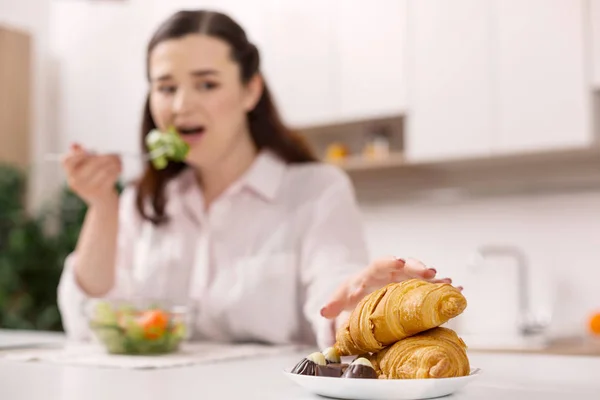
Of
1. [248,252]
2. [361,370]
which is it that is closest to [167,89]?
[248,252]

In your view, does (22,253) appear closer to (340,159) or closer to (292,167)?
(340,159)

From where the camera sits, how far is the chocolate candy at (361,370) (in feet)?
2.43

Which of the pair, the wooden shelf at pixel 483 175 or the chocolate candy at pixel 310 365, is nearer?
the chocolate candy at pixel 310 365

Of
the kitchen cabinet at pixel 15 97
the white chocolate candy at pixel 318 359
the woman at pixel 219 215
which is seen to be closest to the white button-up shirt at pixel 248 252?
the woman at pixel 219 215

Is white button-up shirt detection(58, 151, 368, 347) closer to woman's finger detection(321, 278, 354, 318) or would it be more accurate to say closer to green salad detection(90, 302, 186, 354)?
green salad detection(90, 302, 186, 354)

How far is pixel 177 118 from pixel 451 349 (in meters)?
1.01

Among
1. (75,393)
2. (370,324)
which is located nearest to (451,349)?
(370,324)

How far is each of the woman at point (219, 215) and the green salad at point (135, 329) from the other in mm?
313

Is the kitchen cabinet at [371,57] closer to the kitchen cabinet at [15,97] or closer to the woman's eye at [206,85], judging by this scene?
the woman's eye at [206,85]

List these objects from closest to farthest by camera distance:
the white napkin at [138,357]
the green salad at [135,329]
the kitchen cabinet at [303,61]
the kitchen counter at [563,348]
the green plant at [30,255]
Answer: the white napkin at [138,357]
the green salad at [135,329]
the kitchen counter at [563,348]
the kitchen cabinet at [303,61]
the green plant at [30,255]

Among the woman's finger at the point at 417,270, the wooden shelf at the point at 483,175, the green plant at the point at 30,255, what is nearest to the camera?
the woman's finger at the point at 417,270

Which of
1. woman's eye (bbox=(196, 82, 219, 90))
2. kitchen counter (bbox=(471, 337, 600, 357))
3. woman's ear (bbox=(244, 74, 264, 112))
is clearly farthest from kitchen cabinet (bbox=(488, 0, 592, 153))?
woman's eye (bbox=(196, 82, 219, 90))

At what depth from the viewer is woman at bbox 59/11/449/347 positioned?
1605mm

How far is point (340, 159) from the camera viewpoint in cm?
328
